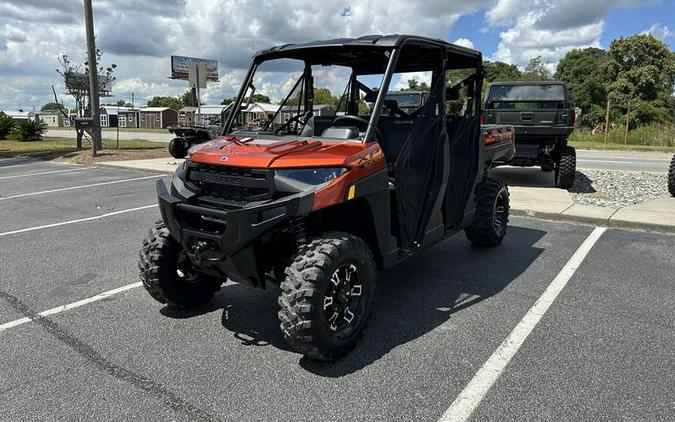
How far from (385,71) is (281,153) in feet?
3.59

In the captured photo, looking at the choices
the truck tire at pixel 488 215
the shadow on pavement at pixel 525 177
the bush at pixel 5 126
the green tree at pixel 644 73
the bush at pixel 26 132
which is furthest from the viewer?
the green tree at pixel 644 73

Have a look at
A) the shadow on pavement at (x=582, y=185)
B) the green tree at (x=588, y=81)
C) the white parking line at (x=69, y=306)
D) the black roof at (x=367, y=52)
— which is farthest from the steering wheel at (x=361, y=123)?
the green tree at (x=588, y=81)

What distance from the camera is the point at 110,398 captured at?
9.57ft

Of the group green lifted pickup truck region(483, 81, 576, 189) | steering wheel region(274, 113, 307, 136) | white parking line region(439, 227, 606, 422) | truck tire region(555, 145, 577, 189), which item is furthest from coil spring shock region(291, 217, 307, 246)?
truck tire region(555, 145, 577, 189)

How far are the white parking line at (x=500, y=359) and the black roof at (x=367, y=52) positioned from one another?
2.31m

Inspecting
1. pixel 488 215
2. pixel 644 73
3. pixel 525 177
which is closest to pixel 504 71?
pixel 644 73

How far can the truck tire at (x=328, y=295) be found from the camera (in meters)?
3.10

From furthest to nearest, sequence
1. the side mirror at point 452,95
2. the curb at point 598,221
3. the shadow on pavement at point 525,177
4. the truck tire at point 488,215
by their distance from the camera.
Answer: the shadow on pavement at point 525,177 → the curb at point 598,221 → the truck tire at point 488,215 → the side mirror at point 452,95

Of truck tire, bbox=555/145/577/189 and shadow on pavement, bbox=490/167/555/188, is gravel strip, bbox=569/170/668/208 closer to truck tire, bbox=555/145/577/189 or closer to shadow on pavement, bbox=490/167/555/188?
truck tire, bbox=555/145/577/189

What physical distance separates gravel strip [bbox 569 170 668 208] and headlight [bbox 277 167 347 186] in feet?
22.7

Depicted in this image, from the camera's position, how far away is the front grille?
327cm

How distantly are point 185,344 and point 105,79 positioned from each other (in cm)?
2489

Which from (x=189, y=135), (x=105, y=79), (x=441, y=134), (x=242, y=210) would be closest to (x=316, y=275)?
(x=242, y=210)

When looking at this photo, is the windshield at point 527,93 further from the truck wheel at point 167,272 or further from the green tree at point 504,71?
the green tree at point 504,71
